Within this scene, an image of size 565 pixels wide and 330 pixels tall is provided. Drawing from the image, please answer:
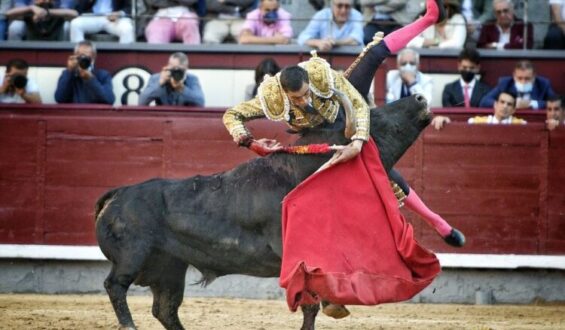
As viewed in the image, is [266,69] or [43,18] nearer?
[266,69]

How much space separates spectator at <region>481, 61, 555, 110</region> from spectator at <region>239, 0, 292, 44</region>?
61.8 inches

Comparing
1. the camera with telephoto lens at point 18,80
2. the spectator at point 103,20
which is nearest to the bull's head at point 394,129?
the camera with telephoto lens at point 18,80

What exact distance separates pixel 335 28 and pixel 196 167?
1486 millimetres

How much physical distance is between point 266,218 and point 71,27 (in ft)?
14.2

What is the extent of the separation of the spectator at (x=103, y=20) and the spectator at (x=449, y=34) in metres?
2.12

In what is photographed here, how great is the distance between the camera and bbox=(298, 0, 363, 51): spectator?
10.8 m

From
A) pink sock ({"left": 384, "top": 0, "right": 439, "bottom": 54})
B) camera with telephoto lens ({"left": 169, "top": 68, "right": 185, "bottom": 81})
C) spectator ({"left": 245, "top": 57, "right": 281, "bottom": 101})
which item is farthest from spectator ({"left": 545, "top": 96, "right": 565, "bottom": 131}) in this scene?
pink sock ({"left": 384, "top": 0, "right": 439, "bottom": 54})

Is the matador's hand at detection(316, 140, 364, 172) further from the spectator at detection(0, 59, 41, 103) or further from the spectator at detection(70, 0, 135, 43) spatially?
the spectator at detection(70, 0, 135, 43)

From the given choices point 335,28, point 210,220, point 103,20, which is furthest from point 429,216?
point 103,20

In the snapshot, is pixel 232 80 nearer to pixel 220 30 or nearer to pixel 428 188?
pixel 220 30

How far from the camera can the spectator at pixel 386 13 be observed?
10938 mm

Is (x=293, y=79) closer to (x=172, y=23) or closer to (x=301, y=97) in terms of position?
(x=301, y=97)

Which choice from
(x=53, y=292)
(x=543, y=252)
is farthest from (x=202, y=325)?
(x=543, y=252)

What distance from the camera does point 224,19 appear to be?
11219mm
